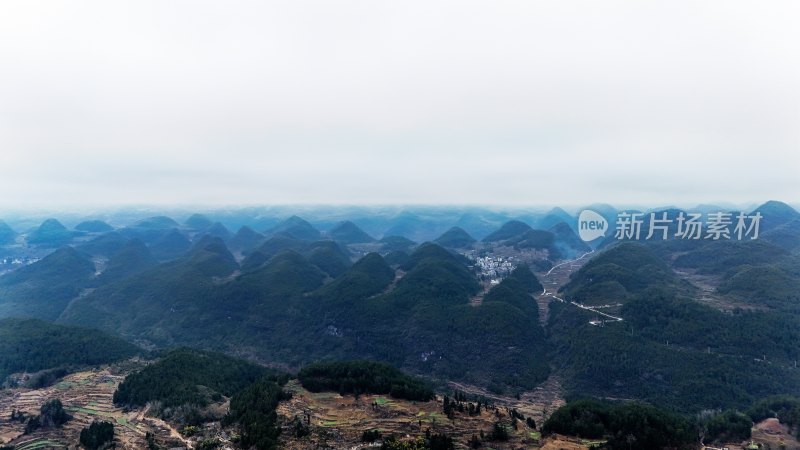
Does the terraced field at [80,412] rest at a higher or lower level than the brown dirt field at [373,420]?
lower

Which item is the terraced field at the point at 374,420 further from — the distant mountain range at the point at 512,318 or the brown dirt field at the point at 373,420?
the distant mountain range at the point at 512,318

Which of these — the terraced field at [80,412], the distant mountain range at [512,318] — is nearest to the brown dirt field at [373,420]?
the terraced field at [80,412]

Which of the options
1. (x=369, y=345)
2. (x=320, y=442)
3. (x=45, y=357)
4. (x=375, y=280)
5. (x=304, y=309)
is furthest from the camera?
(x=375, y=280)

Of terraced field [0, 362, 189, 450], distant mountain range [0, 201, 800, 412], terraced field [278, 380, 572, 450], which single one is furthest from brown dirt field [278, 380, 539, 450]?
distant mountain range [0, 201, 800, 412]

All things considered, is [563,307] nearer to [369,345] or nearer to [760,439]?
[369,345]

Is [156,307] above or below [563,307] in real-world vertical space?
below

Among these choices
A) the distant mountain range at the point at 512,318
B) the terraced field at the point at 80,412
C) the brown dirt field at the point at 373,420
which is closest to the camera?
the brown dirt field at the point at 373,420

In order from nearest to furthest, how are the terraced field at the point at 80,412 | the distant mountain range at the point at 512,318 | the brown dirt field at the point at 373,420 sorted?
the brown dirt field at the point at 373,420 < the terraced field at the point at 80,412 < the distant mountain range at the point at 512,318

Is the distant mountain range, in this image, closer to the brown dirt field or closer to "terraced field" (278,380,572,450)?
"terraced field" (278,380,572,450)

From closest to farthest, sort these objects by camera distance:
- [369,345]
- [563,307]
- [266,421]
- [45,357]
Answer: [266,421] < [45,357] < [369,345] < [563,307]

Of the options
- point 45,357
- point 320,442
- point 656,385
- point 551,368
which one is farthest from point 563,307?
point 45,357

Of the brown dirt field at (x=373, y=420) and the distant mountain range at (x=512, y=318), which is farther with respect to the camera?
the distant mountain range at (x=512, y=318)
